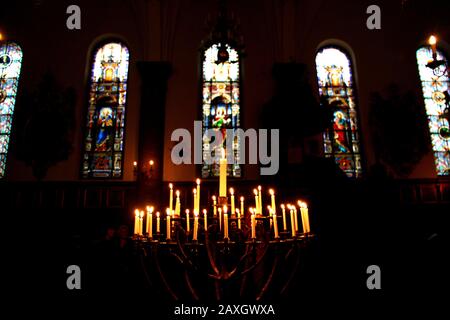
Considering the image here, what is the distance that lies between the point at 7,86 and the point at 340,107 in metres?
8.87

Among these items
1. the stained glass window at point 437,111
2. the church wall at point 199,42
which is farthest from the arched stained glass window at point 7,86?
the stained glass window at point 437,111

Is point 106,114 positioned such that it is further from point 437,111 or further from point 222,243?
point 437,111

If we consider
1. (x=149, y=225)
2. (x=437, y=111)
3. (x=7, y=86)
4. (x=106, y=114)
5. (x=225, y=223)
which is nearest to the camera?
(x=225, y=223)

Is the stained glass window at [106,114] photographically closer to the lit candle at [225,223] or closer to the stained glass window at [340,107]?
the stained glass window at [340,107]

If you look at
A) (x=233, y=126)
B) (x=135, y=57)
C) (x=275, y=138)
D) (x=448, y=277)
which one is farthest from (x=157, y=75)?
(x=448, y=277)

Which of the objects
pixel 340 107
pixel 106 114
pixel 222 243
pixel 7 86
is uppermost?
pixel 7 86

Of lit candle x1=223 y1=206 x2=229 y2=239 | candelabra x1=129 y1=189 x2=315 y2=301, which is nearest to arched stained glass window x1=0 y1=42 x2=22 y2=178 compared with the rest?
candelabra x1=129 y1=189 x2=315 y2=301

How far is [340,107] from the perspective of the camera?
424 inches

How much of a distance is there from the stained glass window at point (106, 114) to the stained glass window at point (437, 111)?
8042 mm

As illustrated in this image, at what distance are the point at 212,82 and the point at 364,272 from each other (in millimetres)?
6181

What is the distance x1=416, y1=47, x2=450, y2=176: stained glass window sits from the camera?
1030cm

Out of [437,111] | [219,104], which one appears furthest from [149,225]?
[437,111]

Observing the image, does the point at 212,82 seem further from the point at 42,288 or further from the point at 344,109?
the point at 42,288

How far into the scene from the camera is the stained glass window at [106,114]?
10.0 metres
